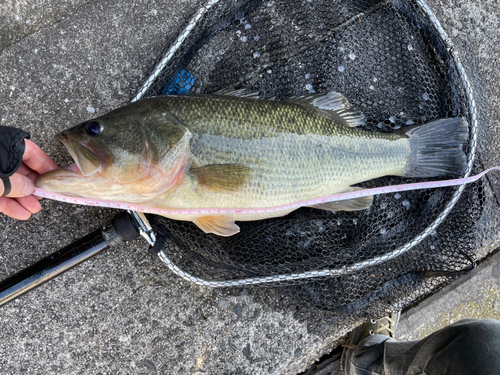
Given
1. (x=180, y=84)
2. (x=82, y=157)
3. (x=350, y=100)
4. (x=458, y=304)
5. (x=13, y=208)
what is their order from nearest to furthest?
(x=82, y=157)
(x=13, y=208)
(x=180, y=84)
(x=350, y=100)
(x=458, y=304)

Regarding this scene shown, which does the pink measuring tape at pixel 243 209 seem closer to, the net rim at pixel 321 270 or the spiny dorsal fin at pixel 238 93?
the net rim at pixel 321 270

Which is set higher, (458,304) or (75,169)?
(75,169)

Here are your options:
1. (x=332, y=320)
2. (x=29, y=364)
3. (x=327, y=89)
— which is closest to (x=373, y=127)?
(x=327, y=89)

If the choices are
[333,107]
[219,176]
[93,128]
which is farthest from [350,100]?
[93,128]

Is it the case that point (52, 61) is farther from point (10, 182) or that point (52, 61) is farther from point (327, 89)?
point (327, 89)

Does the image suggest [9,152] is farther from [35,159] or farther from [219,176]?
[219,176]

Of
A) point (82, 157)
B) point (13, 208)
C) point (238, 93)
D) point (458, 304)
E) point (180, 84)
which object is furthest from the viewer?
point (458, 304)

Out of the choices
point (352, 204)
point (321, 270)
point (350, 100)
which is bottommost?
point (321, 270)
